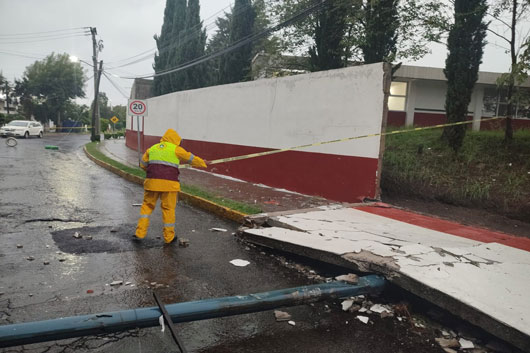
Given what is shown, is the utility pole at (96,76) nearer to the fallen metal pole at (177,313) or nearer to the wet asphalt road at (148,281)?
the wet asphalt road at (148,281)

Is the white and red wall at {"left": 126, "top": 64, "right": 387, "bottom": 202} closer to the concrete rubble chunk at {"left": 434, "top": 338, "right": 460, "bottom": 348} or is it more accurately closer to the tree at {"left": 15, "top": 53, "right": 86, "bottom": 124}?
the concrete rubble chunk at {"left": 434, "top": 338, "right": 460, "bottom": 348}

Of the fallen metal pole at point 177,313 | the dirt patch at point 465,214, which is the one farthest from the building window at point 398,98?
the fallen metal pole at point 177,313

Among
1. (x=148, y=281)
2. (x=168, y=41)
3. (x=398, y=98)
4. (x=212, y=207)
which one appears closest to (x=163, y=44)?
(x=168, y=41)

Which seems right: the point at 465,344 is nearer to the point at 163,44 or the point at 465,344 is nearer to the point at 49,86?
the point at 163,44

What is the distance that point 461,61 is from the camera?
1053 centimetres

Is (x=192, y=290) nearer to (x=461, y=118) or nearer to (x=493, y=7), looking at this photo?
(x=461, y=118)

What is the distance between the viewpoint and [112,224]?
245 inches

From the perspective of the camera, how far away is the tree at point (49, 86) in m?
53.3

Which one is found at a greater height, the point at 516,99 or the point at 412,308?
the point at 516,99

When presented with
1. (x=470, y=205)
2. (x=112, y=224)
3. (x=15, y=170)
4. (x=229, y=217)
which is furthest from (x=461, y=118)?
(x=15, y=170)

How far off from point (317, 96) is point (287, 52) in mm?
11164

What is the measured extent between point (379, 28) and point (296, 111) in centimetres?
595

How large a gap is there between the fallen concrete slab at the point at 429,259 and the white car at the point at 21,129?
30.9 meters

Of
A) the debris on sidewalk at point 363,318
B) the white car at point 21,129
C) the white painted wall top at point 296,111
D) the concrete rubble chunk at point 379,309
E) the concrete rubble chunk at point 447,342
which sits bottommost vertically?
the debris on sidewalk at point 363,318
